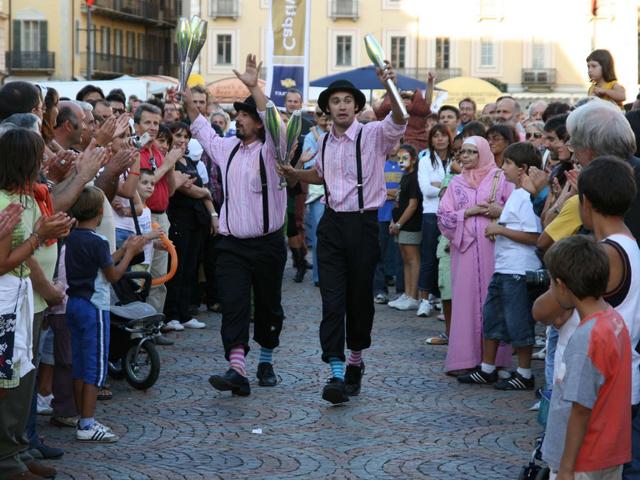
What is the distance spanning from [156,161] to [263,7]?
54.8 metres

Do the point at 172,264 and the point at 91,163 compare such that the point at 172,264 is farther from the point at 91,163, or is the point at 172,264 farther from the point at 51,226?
the point at 51,226

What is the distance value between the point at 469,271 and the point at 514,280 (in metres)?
0.65

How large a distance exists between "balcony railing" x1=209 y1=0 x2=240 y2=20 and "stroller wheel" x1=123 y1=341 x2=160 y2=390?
2269 inches

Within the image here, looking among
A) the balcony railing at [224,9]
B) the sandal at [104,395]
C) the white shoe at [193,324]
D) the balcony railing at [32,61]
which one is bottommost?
the white shoe at [193,324]

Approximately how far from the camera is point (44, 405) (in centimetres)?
845

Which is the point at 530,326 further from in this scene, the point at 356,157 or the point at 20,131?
the point at 20,131

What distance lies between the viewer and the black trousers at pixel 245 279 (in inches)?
363

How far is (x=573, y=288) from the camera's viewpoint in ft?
16.3

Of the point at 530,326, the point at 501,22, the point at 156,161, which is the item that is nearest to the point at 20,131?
the point at 530,326

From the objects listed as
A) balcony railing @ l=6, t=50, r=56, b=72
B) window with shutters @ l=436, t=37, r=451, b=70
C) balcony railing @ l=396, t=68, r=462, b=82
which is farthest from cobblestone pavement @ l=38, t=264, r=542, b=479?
balcony railing @ l=6, t=50, r=56, b=72

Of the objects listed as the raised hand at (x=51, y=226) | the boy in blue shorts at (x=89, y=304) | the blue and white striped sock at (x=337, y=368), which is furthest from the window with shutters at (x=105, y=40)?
the raised hand at (x=51, y=226)

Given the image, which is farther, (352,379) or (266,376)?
(266,376)

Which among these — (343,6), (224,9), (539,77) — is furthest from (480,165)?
(224,9)

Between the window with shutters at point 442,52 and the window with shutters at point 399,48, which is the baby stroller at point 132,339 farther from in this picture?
the window with shutters at point 399,48
